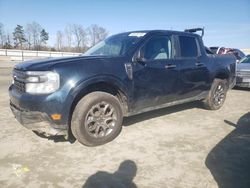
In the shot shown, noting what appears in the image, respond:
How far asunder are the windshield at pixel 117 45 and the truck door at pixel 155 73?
0.24 meters

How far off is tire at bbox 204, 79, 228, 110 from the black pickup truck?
49cm

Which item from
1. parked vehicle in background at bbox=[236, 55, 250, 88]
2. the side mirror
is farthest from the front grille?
parked vehicle in background at bbox=[236, 55, 250, 88]

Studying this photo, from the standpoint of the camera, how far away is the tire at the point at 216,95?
604 centimetres

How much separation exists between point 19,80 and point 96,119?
1.30 m

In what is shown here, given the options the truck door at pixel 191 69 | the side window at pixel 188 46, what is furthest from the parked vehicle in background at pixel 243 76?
the side window at pixel 188 46

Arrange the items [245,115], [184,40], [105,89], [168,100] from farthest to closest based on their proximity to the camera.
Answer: [245,115] → [184,40] → [168,100] → [105,89]

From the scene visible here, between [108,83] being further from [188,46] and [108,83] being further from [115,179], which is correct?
[188,46]

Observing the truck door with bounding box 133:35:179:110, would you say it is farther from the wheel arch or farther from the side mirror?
the wheel arch

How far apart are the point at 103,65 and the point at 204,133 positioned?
7.46 feet

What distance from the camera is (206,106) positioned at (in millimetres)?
6270

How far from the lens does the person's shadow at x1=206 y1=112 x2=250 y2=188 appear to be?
2924mm

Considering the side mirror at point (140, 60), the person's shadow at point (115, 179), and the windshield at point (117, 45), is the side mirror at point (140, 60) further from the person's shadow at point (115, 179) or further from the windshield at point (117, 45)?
the person's shadow at point (115, 179)

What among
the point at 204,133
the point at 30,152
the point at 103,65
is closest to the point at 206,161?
the point at 204,133

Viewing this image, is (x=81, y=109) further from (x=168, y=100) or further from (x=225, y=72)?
(x=225, y=72)
